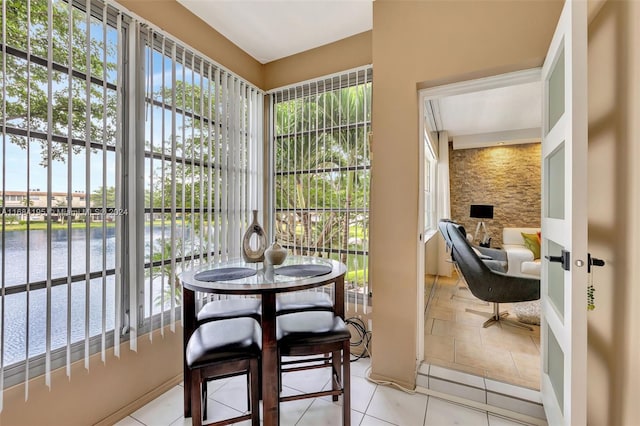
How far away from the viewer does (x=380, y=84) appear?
1.91m

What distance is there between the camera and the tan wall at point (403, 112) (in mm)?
1644

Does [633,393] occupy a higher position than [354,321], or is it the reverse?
[633,393]

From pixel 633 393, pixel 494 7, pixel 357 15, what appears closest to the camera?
pixel 633 393

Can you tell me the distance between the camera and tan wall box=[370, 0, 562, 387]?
1644mm

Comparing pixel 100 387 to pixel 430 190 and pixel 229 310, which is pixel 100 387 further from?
pixel 430 190

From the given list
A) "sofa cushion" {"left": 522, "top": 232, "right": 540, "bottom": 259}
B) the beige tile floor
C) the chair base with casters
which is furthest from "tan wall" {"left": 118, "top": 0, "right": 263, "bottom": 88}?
"sofa cushion" {"left": 522, "top": 232, "right": 540, "bottom": 259}

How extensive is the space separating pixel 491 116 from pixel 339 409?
4.30 metres

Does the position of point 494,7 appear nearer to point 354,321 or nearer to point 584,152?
point 584,152

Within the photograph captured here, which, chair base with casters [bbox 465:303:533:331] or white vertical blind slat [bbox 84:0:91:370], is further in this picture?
chair base with casters [bbox 465:303:533:331]

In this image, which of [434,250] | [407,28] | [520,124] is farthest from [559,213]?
[520,124]

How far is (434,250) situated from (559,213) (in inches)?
138

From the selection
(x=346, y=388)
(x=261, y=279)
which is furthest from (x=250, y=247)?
(x=346, y=388)

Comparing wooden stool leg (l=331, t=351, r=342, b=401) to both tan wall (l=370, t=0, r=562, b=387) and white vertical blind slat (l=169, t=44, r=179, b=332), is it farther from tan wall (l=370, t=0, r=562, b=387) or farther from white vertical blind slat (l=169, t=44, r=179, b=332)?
white vertical blind slat (l=169, t=44, r=179, b=332)

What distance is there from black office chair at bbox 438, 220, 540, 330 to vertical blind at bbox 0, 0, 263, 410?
2.36m
